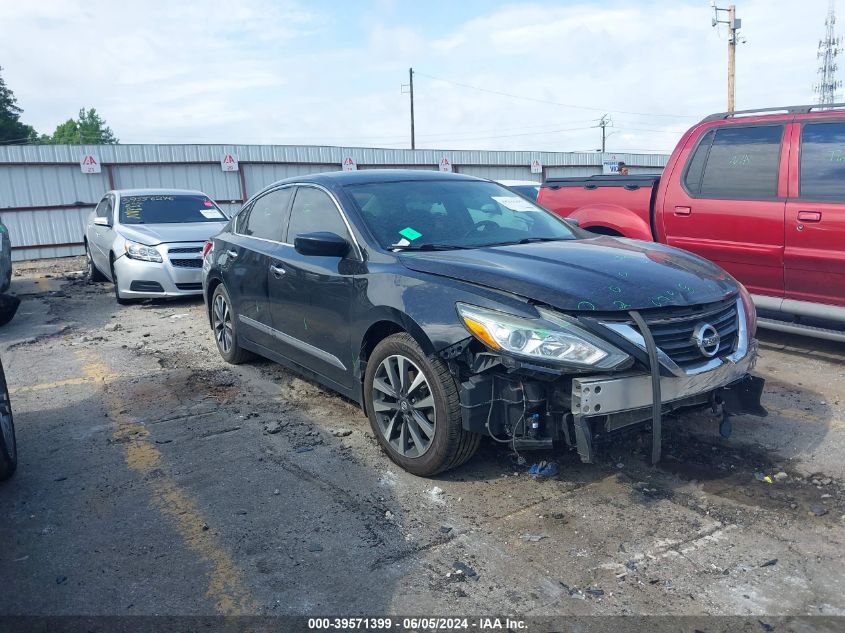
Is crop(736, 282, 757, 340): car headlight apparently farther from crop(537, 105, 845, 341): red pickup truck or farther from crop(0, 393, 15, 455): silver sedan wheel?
crop(0, 393, 15, 455): silver sedan wheel

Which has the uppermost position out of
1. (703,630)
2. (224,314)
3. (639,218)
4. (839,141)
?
(839,141)

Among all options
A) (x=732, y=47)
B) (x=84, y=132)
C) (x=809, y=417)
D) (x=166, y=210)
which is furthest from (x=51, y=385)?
(x=84, y=132)

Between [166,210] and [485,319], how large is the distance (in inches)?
340

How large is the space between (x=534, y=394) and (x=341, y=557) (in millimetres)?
1143

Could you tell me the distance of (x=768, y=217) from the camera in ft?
19.1

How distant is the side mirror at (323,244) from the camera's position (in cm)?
425

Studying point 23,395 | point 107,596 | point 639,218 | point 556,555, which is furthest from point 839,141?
point 23,395

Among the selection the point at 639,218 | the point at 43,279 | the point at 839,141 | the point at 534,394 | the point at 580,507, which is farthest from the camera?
the point at 43,279

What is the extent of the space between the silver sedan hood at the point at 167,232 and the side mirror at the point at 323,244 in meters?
5.85

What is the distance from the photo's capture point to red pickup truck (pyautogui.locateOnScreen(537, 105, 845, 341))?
5539 millimetres

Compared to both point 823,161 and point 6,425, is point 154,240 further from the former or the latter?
point 823,161

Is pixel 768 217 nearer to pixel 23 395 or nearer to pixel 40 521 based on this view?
pixel 40 521

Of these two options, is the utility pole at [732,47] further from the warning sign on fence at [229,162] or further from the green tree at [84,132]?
the green tree at [84,132]

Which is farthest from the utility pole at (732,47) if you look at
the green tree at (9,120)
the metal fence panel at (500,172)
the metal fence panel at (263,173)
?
the green tree at (9,120)
